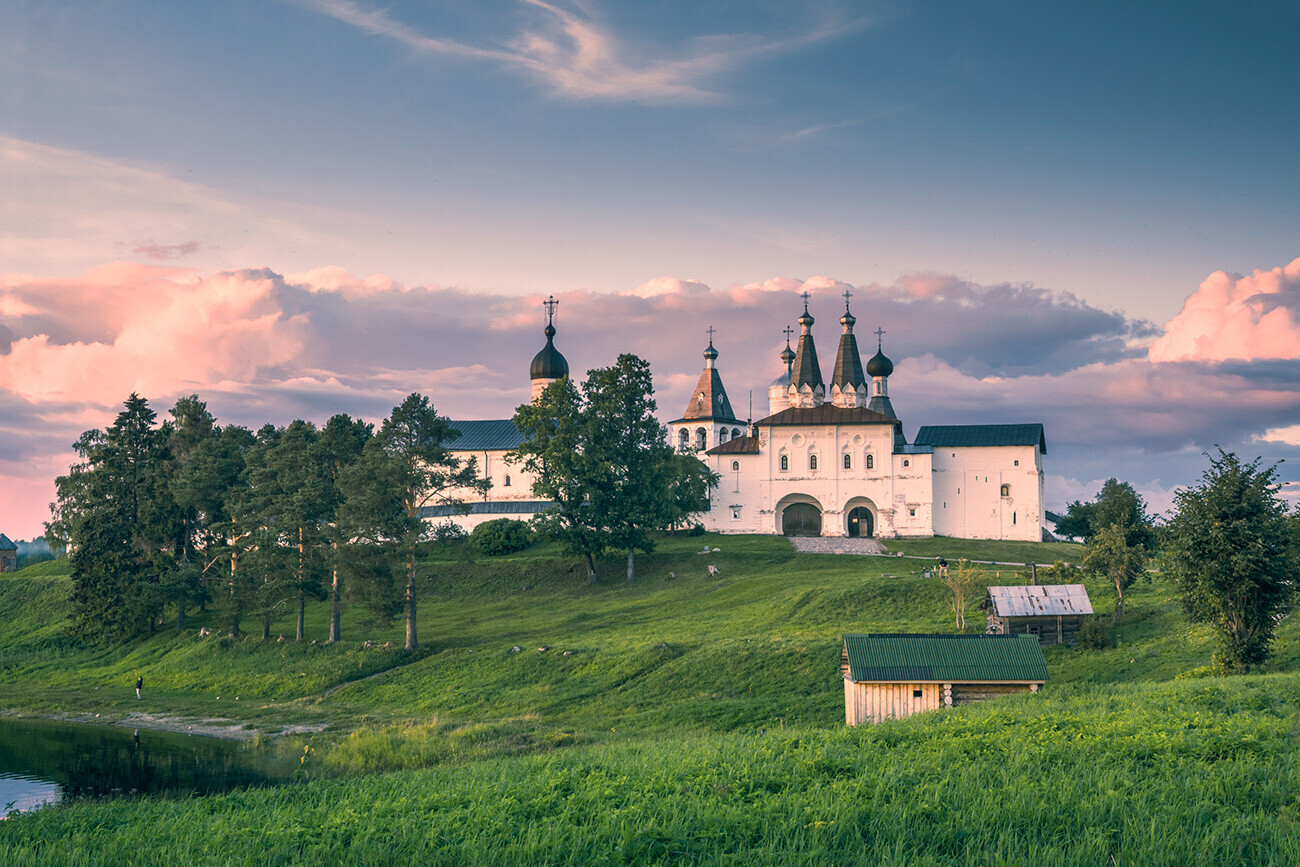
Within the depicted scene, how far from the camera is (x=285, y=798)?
16.6 m

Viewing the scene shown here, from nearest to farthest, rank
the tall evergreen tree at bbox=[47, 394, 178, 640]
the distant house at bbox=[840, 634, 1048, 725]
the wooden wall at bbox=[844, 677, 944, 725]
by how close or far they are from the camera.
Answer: the distant house at bbox=[840, 634, 1048, 725] < the wooden wall at bbox=[844, 677, 944, 725] < the tall evergreen tree at bbox=[47, 394, 178, 640]

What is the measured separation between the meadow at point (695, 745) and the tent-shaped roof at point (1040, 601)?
156 cm

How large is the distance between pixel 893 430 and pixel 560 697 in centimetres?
5081

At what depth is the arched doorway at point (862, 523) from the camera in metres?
79.5

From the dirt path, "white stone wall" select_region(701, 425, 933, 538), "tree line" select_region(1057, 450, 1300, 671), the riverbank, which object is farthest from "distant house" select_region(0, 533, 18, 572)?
"tree line" select_region(1057, 450, 1300, 671)

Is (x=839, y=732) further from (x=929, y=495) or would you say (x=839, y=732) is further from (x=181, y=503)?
(x=929, y=495)

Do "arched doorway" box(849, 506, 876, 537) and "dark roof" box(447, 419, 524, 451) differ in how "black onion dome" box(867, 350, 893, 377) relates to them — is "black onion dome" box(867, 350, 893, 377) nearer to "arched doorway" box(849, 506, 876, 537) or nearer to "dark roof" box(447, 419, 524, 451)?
"arched doorway" box(849, 506, 876, 537)

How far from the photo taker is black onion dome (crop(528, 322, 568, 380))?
87500mm

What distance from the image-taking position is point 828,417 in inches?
3071

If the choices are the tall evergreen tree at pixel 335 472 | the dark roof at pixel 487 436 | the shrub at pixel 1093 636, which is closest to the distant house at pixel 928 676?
the shrub at pixel 1093 636

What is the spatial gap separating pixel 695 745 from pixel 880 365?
68570 millimetres

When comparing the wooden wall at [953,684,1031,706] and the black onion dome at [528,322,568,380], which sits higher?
the black onion dome at [528,322,568,380]

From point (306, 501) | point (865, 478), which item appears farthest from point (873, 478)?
point (306, 501)

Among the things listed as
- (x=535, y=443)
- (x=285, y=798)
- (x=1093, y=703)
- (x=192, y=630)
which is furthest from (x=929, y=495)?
(x=285, y=798)
